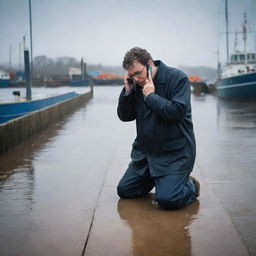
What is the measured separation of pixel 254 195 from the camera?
4.72 meters

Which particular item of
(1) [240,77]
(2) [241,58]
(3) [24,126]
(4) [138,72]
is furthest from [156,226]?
(2) [241,58]

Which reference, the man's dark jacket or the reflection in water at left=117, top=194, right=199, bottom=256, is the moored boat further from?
the reflection in water at left=117, top=194, right=199, bottom=256

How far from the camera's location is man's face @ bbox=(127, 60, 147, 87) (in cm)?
407

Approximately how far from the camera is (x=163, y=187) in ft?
13.8

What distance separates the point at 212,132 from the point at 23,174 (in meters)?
5.81

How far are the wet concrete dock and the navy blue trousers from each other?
0.08 metres

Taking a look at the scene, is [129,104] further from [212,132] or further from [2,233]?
[212,132]

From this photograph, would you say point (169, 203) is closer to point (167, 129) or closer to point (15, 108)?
point (167, 129)

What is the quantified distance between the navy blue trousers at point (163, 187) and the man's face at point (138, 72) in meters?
0.92

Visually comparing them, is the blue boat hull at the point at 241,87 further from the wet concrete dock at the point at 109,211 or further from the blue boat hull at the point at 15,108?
the wet concrete dock at the point at 109,211

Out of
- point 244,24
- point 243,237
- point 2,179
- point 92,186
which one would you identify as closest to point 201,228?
point 243,237

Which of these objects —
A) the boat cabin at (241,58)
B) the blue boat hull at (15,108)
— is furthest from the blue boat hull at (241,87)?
the blue boat hull at (15,108)

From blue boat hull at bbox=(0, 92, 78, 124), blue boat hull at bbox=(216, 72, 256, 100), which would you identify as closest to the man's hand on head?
blue boat hull at bbox=(0, 92, 78, 124)

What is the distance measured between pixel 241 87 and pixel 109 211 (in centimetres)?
2500
